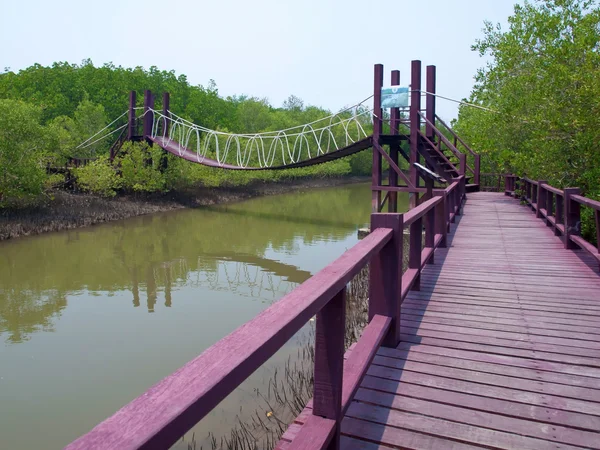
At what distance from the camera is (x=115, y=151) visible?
23016 mm

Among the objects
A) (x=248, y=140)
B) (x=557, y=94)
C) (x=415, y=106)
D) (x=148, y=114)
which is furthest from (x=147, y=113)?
(x=557, y=94)

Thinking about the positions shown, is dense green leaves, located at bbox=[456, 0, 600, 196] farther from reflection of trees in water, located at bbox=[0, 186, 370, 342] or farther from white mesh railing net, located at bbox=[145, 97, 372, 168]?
reflection of trees in water, located at bbox=[0, 186, 370, 342]

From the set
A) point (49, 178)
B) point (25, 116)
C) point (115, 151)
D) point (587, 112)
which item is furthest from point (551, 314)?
point (115, 151)

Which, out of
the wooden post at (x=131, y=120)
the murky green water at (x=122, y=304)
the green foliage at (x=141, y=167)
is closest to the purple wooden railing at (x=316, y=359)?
the murky green water at (x=122, y=304)

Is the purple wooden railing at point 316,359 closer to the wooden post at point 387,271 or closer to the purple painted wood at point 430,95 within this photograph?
the wooden post at point 387,271

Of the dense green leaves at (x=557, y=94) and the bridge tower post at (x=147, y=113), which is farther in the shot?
the bridge tower post at (x=147, y=113)

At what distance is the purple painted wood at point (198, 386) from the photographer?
0.80 metres

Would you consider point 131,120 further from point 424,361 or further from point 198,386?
point 198,386

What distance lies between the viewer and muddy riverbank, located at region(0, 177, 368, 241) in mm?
15109

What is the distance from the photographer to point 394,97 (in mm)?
13172

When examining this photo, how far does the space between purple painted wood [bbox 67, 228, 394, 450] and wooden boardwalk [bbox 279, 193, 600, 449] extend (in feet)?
1.87

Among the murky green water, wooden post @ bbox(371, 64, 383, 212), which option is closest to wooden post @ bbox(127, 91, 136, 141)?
the murky green water

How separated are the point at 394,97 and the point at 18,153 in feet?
34.9

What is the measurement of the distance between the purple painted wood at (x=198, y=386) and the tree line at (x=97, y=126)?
1566 cm
